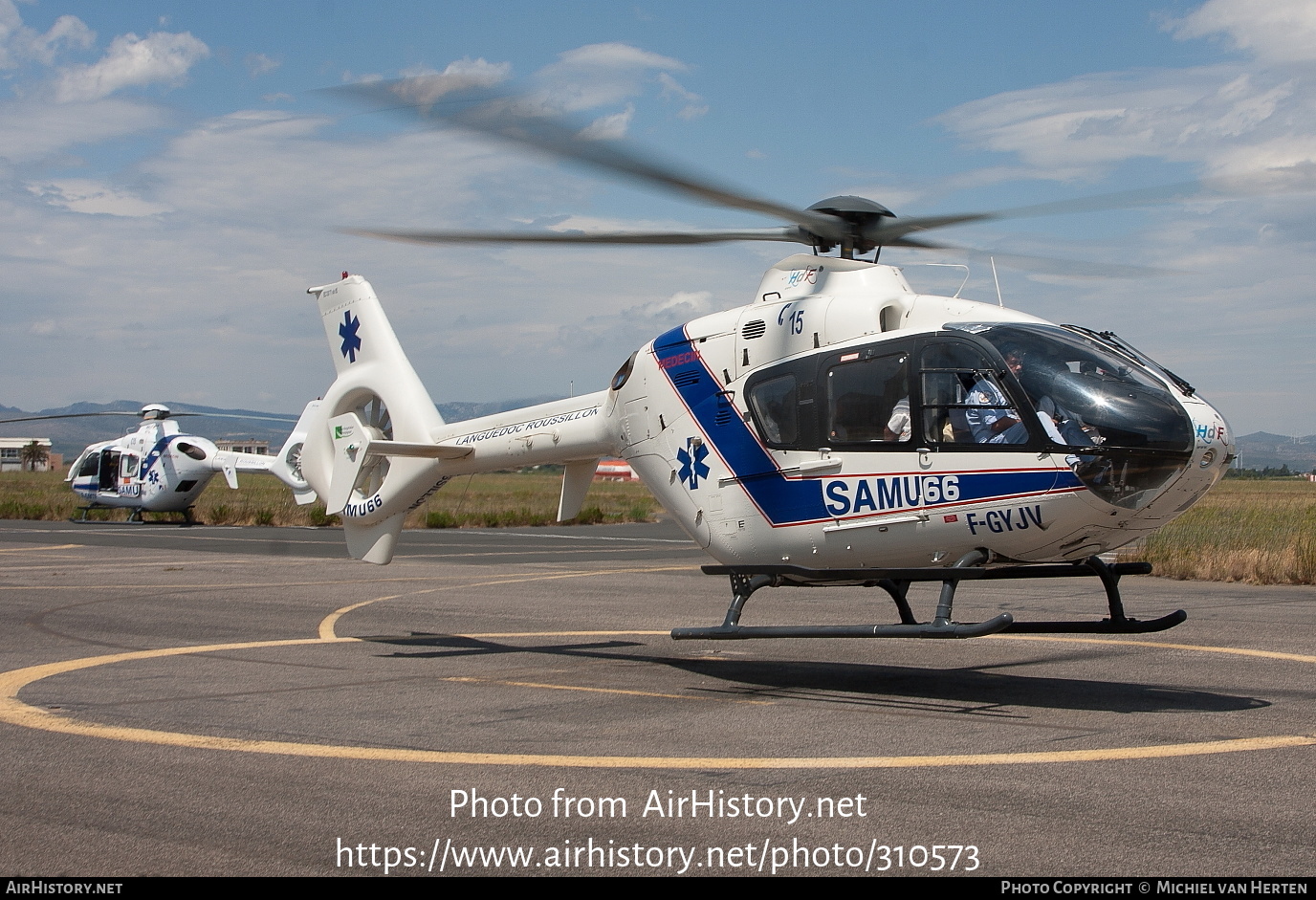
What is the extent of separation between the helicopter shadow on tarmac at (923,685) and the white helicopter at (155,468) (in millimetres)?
30596

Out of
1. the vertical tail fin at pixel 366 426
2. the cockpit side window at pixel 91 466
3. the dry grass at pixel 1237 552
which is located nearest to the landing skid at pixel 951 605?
the vertical tail fin at pixel 366 426

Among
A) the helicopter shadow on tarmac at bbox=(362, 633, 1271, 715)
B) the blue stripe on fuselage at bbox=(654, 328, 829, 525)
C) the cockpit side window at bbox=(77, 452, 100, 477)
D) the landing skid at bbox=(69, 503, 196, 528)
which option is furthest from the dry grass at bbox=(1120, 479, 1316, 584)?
the cockpit side window at bbox=(77, 452, 100, 477)

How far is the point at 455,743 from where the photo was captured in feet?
26.6

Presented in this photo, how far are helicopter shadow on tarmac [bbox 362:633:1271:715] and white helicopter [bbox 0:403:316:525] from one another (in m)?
30.6

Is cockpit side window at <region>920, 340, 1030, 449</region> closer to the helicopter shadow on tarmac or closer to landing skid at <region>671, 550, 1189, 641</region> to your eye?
landing skid at <region>671, 550, 1189, 641</region>

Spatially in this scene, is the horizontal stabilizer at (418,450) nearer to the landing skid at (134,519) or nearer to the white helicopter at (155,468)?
the white helicopter at (155,468)

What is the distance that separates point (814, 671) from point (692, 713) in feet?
8.21

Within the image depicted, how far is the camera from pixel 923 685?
1058cm

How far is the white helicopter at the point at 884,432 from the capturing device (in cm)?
902

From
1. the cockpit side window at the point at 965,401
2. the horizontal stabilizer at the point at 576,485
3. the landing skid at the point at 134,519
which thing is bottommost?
the landing skid at the point at 134,519

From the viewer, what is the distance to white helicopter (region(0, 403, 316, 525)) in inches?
1654

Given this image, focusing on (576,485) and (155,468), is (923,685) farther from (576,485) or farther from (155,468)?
(155,468)

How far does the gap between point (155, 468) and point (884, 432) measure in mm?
37632

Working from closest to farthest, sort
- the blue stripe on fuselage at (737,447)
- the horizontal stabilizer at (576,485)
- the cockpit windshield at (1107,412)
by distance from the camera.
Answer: the cockpit windshield at (1107,412), the blue stripe on fuselage at (737,447), the horizontal stabilizer at (576,485)
